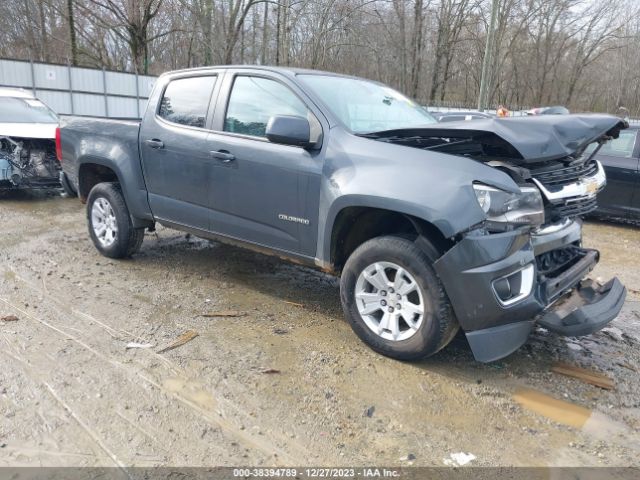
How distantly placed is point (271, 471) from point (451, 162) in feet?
6.54

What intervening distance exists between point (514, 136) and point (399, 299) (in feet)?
4.01

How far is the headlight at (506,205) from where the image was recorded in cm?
299

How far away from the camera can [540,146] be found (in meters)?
3.16

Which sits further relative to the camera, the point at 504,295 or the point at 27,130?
the point at 27,130

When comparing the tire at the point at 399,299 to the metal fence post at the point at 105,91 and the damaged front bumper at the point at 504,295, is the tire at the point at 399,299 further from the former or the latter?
the metal fence post at the point at 105,91

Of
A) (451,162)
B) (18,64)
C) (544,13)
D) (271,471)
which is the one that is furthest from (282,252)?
(544,13)

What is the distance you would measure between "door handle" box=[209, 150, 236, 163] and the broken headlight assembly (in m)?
1.96

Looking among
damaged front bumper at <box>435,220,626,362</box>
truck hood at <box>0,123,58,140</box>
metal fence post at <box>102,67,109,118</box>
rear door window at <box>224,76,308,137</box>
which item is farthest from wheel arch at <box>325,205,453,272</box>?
metal fence post at <box>102,67,109,118</box>

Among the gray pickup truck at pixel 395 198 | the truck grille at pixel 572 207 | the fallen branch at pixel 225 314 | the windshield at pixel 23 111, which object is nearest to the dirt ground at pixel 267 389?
the fallen branch at pixel 225 314

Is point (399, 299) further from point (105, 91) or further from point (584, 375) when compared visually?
point (105, 91)

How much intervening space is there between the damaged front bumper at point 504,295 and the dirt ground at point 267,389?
1.20ft

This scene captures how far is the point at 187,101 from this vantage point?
15.3 ft

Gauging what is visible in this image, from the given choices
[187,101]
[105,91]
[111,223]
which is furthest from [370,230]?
[105,91]

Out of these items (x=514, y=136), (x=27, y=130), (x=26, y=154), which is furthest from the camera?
(x=27, y=130)
